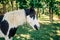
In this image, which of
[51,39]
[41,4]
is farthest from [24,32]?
[41,4]

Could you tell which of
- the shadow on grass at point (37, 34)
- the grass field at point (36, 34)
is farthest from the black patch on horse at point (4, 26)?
the shadow on grass at point (37, 34)

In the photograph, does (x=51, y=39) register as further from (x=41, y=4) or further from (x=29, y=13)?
(x=41, y=4)

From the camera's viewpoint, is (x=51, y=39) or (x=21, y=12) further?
(x=51, y=39)

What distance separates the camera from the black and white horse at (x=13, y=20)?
11.3 ft

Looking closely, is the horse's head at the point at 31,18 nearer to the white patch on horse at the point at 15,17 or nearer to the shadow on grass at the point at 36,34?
the white patch on horse at the point at 15,17

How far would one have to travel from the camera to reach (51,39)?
5.21m

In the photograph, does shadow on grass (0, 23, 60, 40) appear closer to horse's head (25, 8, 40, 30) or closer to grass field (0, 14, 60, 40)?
grass field (0, 14, 60, 40)

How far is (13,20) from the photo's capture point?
353 cm

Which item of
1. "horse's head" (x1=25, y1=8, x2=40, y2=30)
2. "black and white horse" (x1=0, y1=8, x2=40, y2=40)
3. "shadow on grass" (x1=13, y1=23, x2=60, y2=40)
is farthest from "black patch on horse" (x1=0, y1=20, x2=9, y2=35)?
"shadow on grass" (x1=13, y1=23, x2=60, y2=40)

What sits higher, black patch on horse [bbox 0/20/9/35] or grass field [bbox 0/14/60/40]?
black patch on horse [bbox 0/20/9/35]

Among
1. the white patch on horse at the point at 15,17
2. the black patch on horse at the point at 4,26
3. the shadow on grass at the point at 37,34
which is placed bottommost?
the shadow on grass at the point at 37,34

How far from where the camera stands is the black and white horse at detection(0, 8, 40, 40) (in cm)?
344

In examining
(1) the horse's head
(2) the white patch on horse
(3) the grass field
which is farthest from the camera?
(3) the grass field

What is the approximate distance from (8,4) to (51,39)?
12.7 ft
